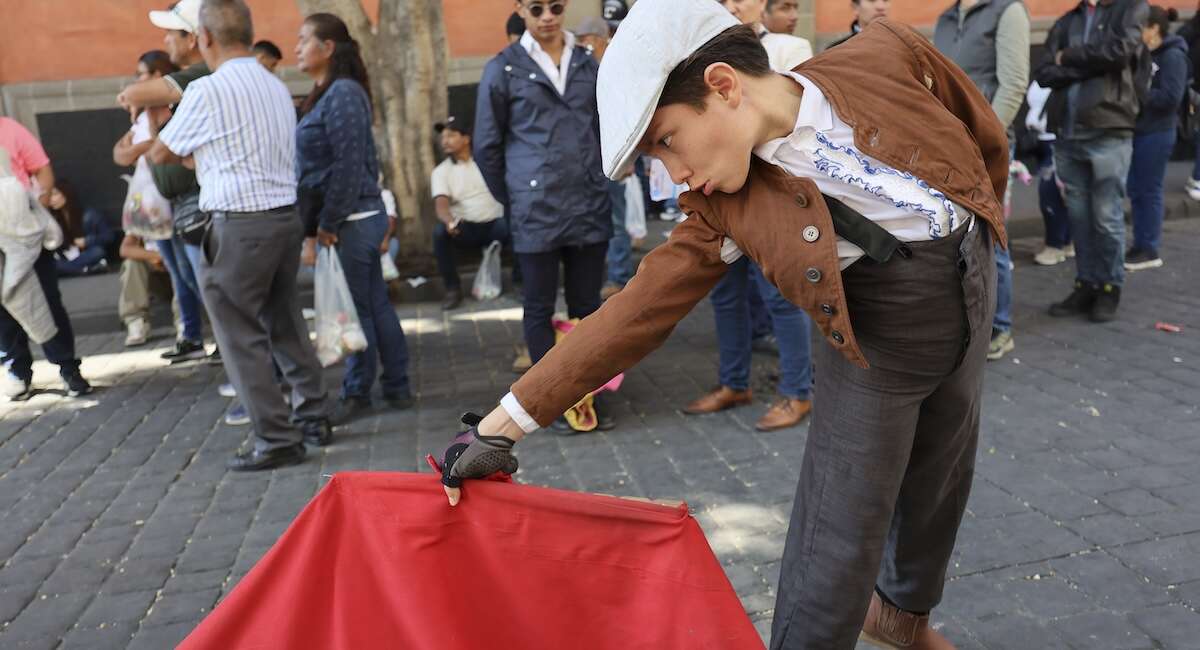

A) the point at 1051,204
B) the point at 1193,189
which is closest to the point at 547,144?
the point at 1051,204

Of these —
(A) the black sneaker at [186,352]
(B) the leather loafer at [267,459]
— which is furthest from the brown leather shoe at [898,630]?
(A) the black sneaker at [186,352]

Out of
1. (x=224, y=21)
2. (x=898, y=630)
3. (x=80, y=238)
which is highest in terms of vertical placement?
(x=224, y=21)

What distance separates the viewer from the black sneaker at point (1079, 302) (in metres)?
6.56

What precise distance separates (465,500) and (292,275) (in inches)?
123

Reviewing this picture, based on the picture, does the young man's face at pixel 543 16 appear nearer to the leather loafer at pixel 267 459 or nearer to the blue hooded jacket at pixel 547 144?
the blue hooded jacket at pixel 547 144

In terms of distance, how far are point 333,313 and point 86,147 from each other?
7938 mm

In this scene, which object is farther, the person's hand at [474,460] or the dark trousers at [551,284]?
the dark trousers at [551,284]

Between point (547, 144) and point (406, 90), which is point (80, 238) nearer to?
point (406, 90)

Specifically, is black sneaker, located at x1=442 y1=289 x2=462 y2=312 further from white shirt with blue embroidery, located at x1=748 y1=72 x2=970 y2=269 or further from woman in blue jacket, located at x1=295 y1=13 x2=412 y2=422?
white shirt with blue embroidery, located at x1=748 y1=72 x2=970 y2=269

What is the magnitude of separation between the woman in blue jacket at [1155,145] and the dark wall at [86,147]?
10.4 meters

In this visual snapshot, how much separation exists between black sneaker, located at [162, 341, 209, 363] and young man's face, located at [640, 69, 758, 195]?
19.6 feet

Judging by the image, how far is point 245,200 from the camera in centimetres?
474

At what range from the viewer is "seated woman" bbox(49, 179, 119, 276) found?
409 inches

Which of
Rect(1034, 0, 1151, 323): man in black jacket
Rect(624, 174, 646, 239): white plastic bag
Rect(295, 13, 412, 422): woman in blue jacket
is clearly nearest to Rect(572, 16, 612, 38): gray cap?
Rect(624, 174, 646, 239): white plastic bag
